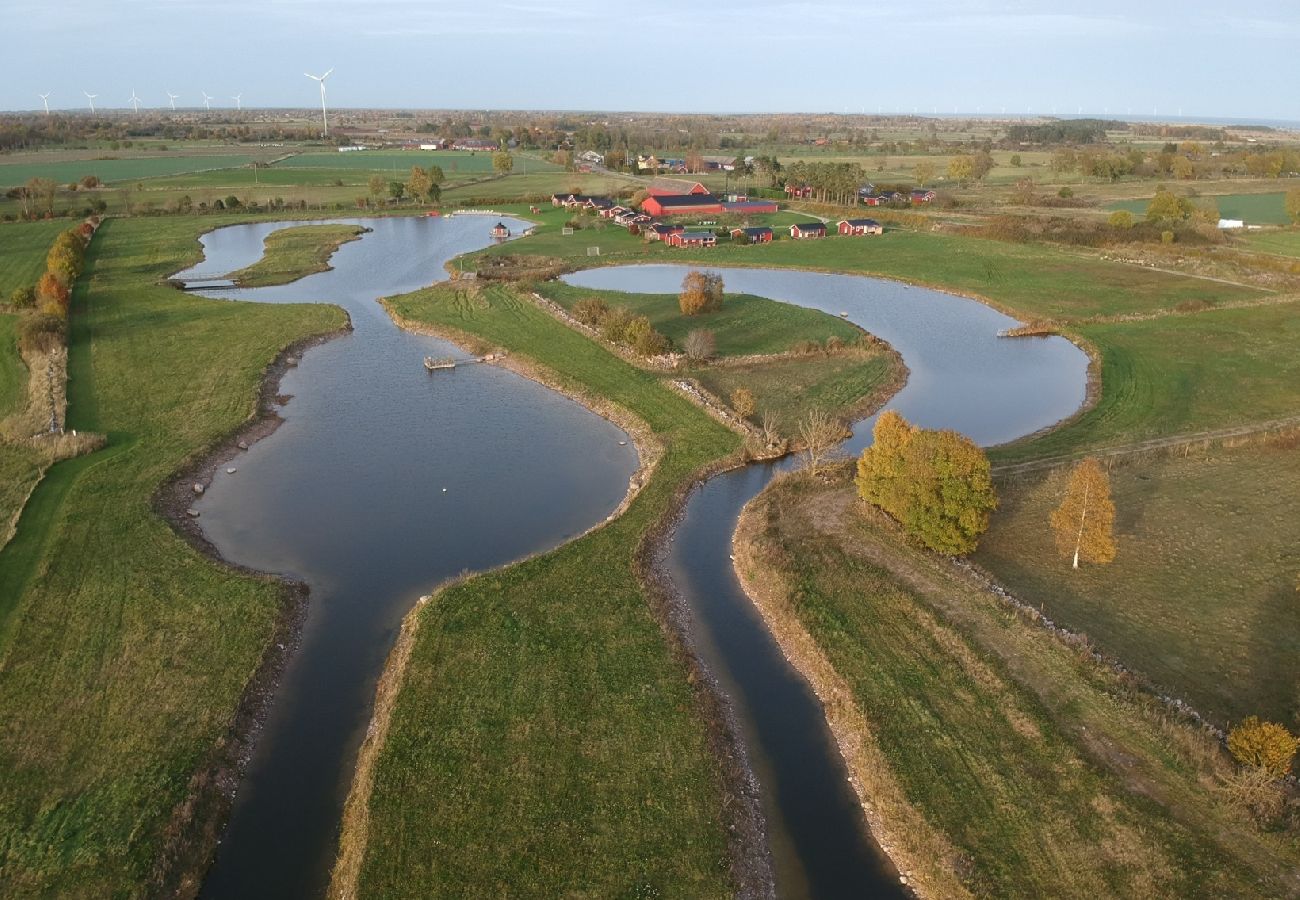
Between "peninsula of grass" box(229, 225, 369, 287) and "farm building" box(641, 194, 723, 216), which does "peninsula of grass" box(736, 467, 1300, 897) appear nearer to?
"peninsula of grass" box(229, 225, 369, 287)

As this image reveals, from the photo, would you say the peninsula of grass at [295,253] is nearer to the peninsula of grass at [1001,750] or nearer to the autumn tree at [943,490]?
the autumn tree at [943,490]

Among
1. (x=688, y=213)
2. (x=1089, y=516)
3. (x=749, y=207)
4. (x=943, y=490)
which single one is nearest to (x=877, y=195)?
(x=749, y=207)

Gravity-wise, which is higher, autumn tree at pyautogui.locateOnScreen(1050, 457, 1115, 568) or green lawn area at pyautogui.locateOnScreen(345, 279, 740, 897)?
autumn tree at pyautogui.locateOnScreen(1050, 457, 1115, 568)

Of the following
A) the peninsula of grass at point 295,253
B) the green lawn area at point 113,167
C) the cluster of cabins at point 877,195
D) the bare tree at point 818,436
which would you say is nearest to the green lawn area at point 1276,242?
the cluster of cabins at point 877,195

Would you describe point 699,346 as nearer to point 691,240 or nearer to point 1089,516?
point 1089,516

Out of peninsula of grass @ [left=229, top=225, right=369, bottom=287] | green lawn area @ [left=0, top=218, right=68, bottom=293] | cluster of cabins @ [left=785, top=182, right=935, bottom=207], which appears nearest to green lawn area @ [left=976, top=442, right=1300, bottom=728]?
peninsula of grass @ [left=229, top=225, right=369, bottom=287]
